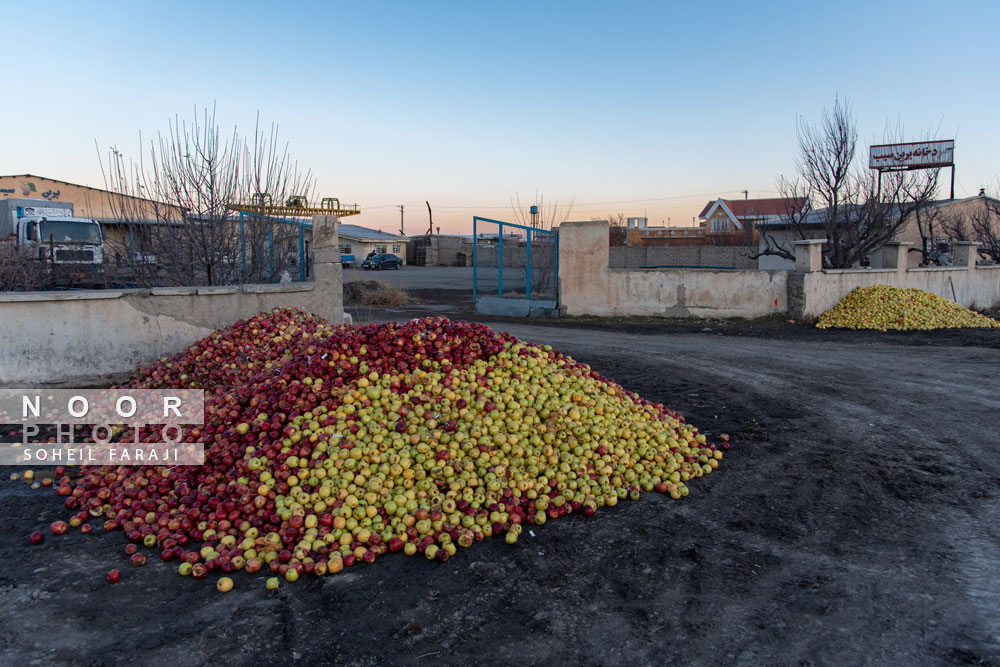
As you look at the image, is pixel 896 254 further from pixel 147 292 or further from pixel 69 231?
pixel 69 231

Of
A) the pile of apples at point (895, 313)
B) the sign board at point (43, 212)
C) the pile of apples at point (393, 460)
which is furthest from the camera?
the sign board at point (43, 212)

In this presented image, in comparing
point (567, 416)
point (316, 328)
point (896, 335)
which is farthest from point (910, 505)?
point (896, 335)

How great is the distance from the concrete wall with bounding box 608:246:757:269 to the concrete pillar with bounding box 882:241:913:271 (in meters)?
16.1

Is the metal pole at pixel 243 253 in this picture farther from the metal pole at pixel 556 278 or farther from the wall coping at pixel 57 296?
the metal pole at pixel 556 278

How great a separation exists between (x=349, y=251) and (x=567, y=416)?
170 feet

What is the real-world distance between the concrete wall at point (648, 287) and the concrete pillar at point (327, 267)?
7.52 m

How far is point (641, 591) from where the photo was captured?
11.0 ft

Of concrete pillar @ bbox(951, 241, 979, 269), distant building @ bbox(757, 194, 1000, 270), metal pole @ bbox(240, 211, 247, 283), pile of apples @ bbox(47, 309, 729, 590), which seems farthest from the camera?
distant building @ bbox(757, 194, 1000, 270)

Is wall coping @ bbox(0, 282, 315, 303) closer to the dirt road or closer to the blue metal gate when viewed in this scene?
the dirt road

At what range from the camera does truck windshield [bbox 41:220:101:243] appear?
1822 cm

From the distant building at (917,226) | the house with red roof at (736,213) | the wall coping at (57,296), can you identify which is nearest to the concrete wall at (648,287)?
the wall coping at (57,296)

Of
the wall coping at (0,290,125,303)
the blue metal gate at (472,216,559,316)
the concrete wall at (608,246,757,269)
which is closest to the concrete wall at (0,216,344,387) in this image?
the wall coping at (0,290,125,303)

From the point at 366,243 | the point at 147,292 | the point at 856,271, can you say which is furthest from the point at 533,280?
the point at 366,243

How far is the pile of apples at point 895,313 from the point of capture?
1386 cm
